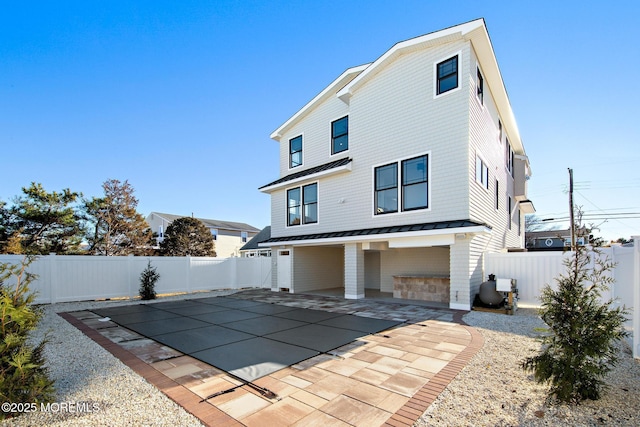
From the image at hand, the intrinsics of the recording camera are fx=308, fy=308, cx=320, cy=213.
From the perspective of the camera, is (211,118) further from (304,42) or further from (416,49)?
(416,49)

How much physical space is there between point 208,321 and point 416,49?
35.9ft

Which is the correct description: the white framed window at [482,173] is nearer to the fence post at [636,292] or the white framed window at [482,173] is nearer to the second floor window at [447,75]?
the second floor window at [447,75]

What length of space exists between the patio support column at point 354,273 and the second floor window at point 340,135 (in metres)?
4.43

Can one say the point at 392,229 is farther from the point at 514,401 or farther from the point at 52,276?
the point at 52,276

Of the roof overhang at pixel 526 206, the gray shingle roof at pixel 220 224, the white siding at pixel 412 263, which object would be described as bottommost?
the white siding at pixel 412 263

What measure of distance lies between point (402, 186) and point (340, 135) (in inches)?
169

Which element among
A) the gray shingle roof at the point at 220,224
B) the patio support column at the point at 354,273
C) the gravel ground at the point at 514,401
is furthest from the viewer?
the gray shingle roof at the point at 220,224

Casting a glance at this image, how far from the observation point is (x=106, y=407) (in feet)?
11.0

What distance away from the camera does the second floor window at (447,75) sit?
9.87 metres

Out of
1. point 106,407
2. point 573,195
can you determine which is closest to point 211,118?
point 106,407

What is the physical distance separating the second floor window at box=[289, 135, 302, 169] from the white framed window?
8.09 meters

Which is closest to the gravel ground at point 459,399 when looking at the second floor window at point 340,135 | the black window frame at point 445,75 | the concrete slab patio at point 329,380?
A: the concrete slab patio at point 329,380

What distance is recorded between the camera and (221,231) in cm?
3428

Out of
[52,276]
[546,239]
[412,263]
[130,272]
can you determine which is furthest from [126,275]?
[546,239]
